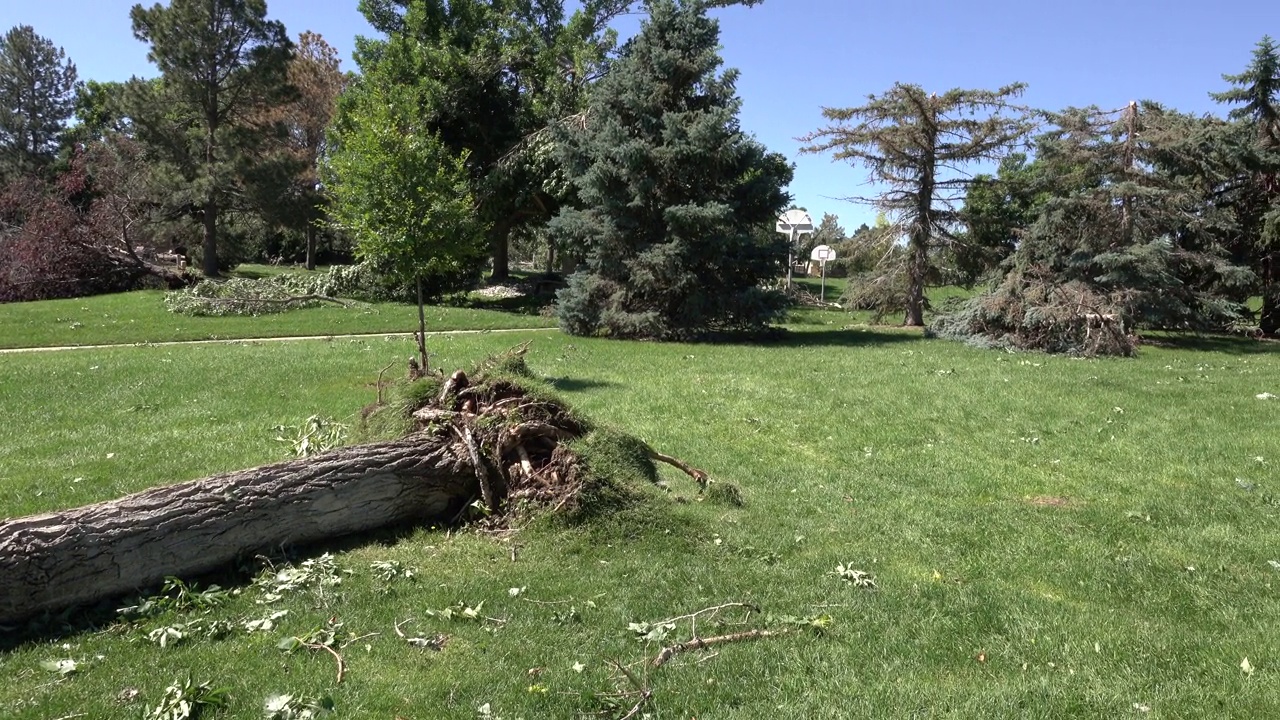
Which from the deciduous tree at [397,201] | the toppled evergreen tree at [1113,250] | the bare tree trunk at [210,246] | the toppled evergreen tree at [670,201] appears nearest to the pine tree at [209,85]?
the bare tree trunk at [210,246]

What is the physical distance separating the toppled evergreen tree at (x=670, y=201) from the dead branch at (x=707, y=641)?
1419cm

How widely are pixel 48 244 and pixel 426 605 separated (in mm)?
28154

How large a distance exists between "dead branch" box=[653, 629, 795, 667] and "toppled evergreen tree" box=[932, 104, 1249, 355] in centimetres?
1538

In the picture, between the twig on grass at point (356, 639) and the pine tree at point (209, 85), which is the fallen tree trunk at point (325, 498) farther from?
the pine tree at point (209, 85)

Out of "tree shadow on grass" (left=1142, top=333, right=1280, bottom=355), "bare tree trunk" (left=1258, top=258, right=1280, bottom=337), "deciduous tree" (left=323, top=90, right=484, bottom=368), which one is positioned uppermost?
"deciduous tree" (left=323, top=90, right=484, bottom=368)

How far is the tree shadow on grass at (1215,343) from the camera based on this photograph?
18.8 m

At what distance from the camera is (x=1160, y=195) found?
19141 millimetres

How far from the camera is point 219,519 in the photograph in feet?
16.2

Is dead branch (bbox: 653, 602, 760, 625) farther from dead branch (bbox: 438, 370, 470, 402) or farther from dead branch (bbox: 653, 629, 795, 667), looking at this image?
dead branch (bbox: 438, 370, 470, 402)

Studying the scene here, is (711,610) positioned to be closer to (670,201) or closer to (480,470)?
(480,470)

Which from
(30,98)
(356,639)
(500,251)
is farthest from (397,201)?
(30,98)

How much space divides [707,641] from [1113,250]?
Result: 1888 cm

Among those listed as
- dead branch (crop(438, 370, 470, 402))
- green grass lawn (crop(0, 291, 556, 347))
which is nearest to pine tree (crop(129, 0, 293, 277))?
green grass lawn (crop(0, 291, 556, 347))

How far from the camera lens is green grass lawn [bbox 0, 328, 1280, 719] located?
381 centimetres
